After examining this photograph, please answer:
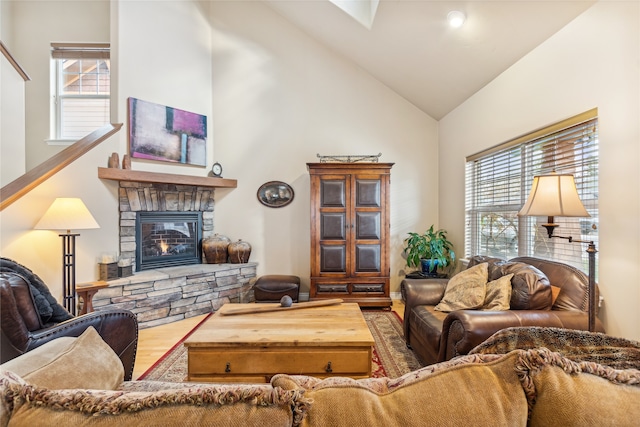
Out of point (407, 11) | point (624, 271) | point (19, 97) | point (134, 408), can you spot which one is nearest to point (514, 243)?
point (624, 271)

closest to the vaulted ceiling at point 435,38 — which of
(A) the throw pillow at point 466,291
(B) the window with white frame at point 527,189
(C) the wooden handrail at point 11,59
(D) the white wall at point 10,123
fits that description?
(B) the window with white frame at point 527,189

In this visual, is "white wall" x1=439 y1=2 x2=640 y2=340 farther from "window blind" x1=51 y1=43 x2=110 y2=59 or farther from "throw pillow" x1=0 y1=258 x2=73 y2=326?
"window blind" x1=51 y1=43 x2=110 y2=59

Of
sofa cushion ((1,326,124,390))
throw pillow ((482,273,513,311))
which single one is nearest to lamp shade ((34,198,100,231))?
sofa cushion ((1,326,124,390))

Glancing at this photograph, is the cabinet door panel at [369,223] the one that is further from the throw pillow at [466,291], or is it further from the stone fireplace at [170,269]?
the stone fireplace at [170,269]

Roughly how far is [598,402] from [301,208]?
4.10 metres

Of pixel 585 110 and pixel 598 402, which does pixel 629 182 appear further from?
pixel 598 402

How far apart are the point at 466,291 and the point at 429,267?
1.60 metres

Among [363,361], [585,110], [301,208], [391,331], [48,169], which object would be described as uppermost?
[585,110]

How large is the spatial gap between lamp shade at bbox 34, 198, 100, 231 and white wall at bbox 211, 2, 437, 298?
6.45 ft

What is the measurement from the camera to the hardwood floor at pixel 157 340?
2520 mm

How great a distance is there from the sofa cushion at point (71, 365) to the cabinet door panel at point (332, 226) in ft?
9.71

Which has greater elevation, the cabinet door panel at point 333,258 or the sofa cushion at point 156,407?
the sofa cushion at point 156,407

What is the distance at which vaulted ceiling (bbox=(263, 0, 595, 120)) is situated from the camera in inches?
91.0

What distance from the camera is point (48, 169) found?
284cm
